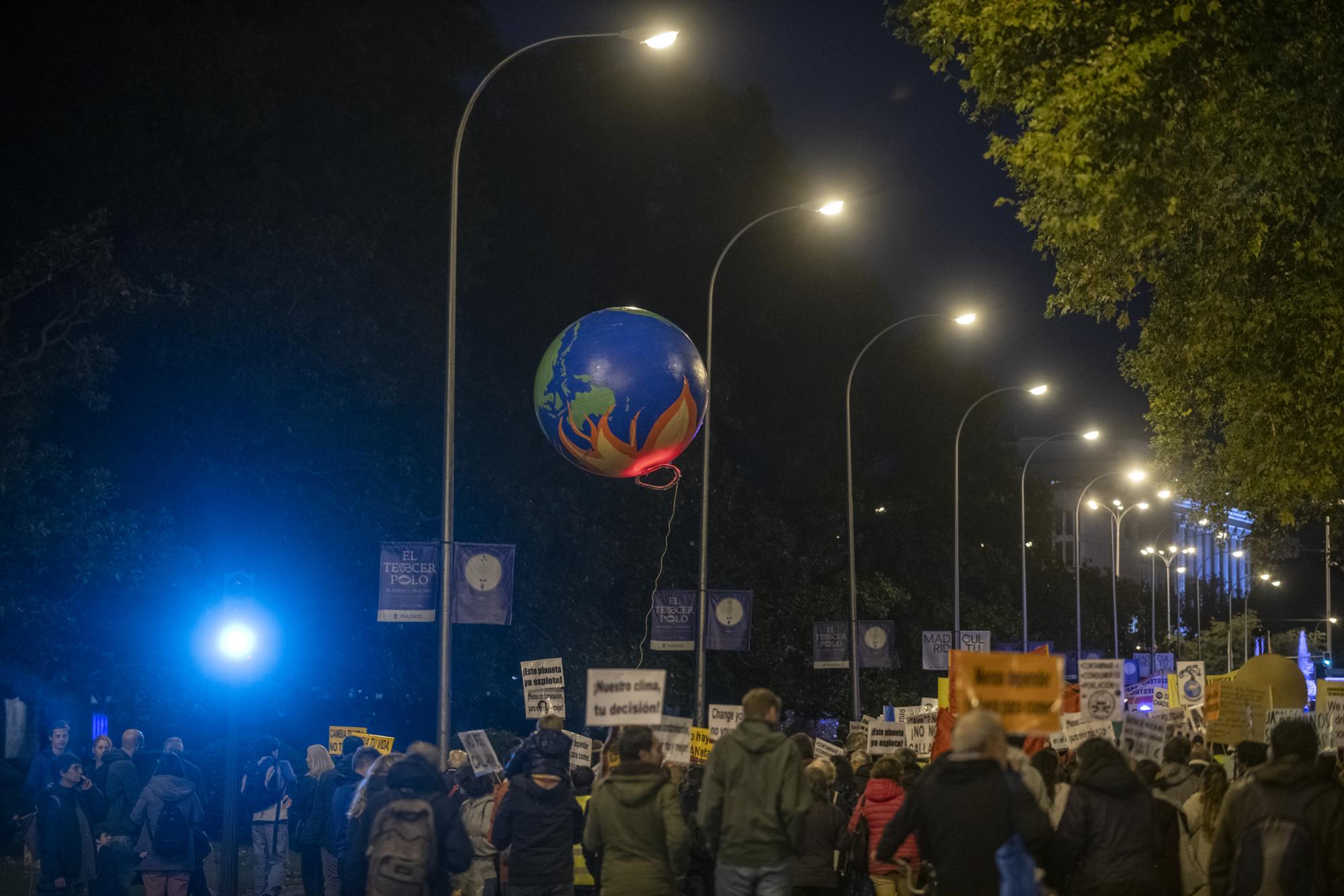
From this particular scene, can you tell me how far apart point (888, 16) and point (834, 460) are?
3049cm

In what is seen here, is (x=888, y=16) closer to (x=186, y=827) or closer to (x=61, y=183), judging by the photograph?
(x=186, y=827)

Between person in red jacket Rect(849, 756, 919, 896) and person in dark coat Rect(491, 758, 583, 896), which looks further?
person in red jacket Rect(849, 756, 919, 896)

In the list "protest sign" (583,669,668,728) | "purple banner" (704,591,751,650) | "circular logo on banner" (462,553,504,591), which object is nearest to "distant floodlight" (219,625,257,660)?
"circular logo on banner" (462,553,504,591)

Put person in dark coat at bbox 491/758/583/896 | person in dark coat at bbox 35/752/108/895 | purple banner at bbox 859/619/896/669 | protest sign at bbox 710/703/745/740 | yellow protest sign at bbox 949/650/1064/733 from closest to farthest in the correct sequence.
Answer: yellow protest sign at bbox 949/650/1064/733 → person in dark coat at bbox 491/758/583/896 → person in dark coat at bbox 35/752/108/895 → protest sign at bbox 710/703/745/740 → purple banner at bbox 859/619/896/669

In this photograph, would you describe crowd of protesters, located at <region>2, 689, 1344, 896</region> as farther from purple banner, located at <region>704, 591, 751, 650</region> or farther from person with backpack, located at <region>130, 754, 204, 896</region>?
purple banner, located at <region>704, 591, 751, 650</region>

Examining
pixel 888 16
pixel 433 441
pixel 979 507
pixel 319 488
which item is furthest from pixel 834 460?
pixel 888 16

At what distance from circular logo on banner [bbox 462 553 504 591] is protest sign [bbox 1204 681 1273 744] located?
7.30 meters

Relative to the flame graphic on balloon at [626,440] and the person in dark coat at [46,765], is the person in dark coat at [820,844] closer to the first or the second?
the flame graphic on balloon at [626,440]

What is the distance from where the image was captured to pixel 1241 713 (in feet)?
52.5

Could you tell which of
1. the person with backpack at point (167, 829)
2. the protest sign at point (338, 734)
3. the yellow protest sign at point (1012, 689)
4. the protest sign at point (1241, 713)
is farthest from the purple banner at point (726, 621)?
the yellow protest sign at point (1012, 689)

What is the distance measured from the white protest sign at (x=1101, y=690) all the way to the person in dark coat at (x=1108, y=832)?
5123mm

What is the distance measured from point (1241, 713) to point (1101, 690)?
124 inches

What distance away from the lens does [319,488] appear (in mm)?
26984

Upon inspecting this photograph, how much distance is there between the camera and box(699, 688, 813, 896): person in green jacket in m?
8.73
